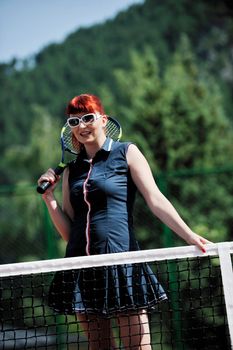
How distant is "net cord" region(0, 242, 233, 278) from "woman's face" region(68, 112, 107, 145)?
22.8 inches

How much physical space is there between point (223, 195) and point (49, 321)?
2.41 metres

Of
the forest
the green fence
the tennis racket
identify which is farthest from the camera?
the forest

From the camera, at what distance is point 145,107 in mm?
12836

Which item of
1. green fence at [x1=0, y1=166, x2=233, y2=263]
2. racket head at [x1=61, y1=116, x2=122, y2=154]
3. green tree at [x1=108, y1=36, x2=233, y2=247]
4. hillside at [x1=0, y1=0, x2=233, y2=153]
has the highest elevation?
hillside at [x1=0, y1=0, x2=233, y2=153]

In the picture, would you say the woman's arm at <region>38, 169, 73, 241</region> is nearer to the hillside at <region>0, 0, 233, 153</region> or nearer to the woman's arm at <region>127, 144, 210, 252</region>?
the woman's arm at <region>127, 144, 210, 252</region>

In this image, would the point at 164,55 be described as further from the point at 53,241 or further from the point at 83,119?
the point at 83,119

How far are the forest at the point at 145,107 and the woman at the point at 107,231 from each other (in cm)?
372

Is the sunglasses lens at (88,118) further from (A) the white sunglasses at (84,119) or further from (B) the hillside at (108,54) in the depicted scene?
(B) the hillside at (108,54)

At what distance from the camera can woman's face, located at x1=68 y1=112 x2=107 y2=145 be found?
361 centimetres

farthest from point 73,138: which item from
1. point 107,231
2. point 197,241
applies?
point 197,241

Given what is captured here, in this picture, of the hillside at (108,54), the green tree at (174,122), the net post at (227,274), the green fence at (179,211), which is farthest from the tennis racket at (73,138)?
the hillside at (108,54)

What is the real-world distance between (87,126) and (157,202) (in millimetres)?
506

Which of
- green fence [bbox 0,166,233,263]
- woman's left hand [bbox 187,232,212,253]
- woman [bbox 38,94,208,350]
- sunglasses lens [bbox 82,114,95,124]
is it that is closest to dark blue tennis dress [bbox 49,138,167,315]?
woman [bbox 38,94,208,350]

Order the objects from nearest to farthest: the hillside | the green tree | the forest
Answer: the forest < the green tree < the hillside
